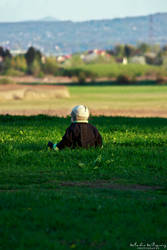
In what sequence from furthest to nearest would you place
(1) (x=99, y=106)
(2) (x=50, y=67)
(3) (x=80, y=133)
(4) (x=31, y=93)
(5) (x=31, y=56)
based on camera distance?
(5) (x=31, y=56), (2) (x=50, y=67), (4) (x=31, y=93), (1) (x=99, y=106), (3) (x=80, y=133)

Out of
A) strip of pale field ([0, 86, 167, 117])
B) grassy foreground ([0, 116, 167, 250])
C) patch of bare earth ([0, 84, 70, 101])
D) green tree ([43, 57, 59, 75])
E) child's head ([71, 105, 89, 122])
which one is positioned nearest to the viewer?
grassy foreground ([0, 116, 167, 250])

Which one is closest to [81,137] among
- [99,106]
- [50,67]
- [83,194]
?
[83,194]

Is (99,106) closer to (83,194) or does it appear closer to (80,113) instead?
(80,113)

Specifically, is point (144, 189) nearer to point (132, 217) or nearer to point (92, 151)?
point (132, 217)

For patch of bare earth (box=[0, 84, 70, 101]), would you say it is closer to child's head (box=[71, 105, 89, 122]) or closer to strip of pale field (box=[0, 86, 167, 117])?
strip of pale field (box=[0, 86, 167, 117])

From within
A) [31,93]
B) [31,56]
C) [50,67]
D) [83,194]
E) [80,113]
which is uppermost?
[31,56]

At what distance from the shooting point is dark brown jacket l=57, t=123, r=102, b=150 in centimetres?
1061

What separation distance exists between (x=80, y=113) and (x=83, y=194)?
10.5 ft

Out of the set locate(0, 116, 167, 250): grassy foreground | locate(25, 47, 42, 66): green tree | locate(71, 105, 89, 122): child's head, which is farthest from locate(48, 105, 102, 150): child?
locate(25, 47, 42, 66): green tree

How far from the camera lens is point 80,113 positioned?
413 inches

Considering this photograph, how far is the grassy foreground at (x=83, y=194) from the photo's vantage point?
567 cm

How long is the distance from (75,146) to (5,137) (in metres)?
3.18

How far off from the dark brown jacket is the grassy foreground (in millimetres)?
271

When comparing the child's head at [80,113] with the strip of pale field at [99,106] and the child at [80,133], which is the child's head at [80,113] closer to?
the child at [80,133]
